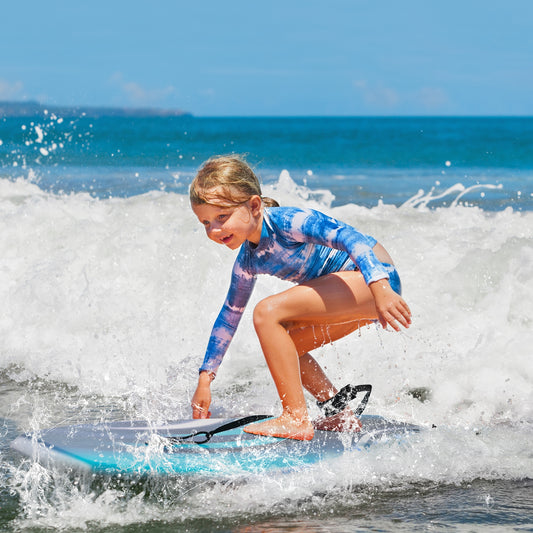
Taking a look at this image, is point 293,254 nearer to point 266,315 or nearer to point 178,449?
point 266,315

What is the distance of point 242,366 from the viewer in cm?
524

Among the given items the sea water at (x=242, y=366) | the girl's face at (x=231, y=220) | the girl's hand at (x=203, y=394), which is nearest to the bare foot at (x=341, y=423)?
the sea water at (x=242, y=366)

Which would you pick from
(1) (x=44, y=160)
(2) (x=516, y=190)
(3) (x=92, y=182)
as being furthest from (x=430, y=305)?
(1) (x=44, y=160)

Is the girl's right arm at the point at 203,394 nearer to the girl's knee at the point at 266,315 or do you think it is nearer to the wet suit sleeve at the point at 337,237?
the girl's knee at the point at 266,315

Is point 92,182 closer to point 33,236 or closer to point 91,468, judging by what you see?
point 33,236

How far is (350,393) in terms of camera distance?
3451mm

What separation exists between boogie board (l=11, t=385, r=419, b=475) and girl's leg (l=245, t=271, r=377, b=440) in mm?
84

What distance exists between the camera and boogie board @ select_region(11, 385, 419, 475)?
10.3 feet

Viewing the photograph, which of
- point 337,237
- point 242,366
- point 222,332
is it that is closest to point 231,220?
point 337,237

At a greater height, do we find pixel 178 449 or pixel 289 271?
pixel 289 271

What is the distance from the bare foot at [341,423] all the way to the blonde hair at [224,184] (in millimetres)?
1053

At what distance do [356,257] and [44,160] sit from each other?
21.0 meters

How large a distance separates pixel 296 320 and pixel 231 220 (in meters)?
0.49

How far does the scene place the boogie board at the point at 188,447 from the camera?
10.3 ft
